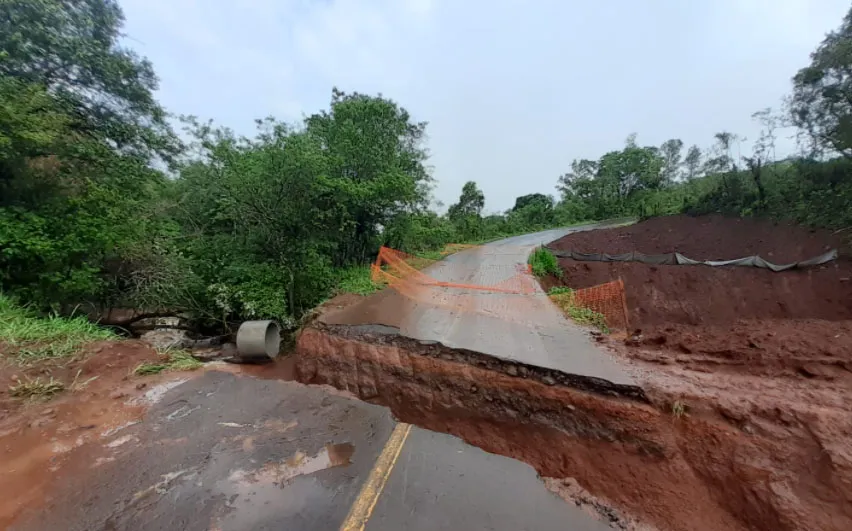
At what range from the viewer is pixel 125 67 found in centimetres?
816

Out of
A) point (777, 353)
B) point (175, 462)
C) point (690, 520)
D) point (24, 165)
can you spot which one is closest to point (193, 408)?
point (175, 462)

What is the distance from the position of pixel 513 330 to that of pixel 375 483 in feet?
13.5

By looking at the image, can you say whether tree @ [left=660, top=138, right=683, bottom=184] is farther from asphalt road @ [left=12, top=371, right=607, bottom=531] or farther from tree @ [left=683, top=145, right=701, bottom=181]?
asphalt road @ [left=12, top=371, right=607, bottom=531]

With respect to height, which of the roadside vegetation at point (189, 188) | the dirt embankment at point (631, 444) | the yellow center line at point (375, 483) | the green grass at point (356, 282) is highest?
the roadside vegetation at point (189, 188)

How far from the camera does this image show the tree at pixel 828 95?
30.2ft

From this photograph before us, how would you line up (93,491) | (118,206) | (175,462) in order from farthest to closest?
(118,206) → (175,462) → (93,491)

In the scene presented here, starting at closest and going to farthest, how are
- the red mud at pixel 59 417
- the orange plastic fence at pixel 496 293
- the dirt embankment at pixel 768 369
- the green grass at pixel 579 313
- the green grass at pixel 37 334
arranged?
the red mud at pixel 59 417
the dirt embankment at pixel 768 369
the green grass at pixel 37 334
the green grass at pixel 579 313
the orange plastic fence at pixel 496 293

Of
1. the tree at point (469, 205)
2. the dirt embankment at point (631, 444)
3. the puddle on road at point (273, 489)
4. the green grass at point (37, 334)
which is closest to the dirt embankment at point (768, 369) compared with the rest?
the dirt embankment at point (631, 444)

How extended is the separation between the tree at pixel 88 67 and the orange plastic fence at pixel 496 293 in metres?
7.49

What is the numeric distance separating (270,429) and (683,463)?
15.0ft

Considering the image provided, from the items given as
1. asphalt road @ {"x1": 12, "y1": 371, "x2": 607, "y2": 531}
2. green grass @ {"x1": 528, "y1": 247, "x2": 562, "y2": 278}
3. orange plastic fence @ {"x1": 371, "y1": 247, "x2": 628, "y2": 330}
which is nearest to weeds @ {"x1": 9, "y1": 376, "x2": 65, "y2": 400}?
asphalt road @ {"x1": 12, "y1": 371, "x2": 607, "y2": 531}

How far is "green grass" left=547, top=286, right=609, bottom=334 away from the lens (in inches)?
285

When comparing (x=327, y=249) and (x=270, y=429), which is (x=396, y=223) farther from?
(x=270, y=429)

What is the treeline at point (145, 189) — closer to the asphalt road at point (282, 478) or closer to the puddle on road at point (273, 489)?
the asphalt road at point (282, 478)
